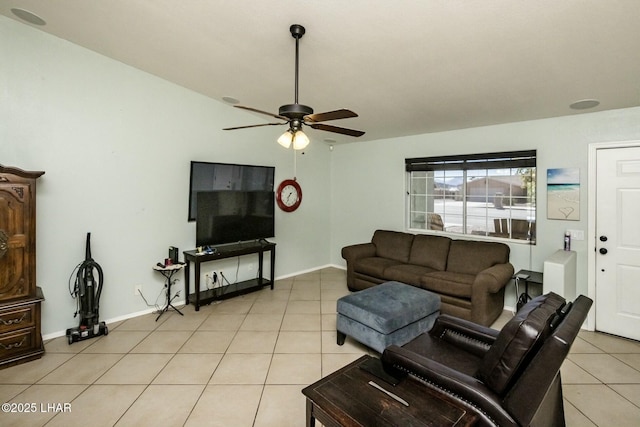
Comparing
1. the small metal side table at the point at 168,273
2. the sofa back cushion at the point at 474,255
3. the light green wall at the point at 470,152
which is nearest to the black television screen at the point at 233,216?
the small metal side table at the point at 168,273

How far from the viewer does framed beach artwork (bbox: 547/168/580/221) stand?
3412 mm

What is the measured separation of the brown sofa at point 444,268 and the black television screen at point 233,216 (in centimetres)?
138

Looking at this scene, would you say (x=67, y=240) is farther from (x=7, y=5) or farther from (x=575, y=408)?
(x=575, y=408)

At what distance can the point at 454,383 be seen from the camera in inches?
60.9

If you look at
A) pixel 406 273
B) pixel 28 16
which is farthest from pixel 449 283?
pixel 28 16

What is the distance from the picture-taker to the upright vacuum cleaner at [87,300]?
3.10 meters

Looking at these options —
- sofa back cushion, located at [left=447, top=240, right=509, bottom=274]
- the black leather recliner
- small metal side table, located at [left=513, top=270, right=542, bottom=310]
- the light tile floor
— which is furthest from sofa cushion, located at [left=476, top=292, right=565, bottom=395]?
sofa back cushion, located at [left=447, top=240, right=509, bottom=274]

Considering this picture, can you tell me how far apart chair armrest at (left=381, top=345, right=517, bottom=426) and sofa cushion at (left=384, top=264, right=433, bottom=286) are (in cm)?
205

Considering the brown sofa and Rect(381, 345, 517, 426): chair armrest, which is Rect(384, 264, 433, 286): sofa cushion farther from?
Rect(381, 345, 517, 426): chair armrest

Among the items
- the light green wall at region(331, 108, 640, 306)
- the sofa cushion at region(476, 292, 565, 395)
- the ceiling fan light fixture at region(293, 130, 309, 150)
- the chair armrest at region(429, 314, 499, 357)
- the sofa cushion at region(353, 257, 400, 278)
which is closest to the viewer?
the sofa cushion at region(476, 292, 565, 395)

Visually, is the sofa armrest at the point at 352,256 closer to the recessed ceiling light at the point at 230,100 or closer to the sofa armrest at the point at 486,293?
the sofa armrest at the point at 486,293

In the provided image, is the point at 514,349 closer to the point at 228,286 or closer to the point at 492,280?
the point at 492,280

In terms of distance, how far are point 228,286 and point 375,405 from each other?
341 centimetres

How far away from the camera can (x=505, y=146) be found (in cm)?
394
